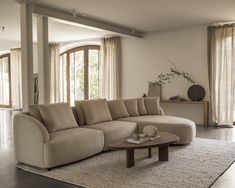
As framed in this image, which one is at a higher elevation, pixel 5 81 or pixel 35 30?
pixel 35 30

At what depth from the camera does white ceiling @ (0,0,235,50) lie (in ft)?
16.6

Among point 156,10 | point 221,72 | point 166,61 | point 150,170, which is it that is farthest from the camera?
point 166,61

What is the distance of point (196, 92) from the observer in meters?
7.14

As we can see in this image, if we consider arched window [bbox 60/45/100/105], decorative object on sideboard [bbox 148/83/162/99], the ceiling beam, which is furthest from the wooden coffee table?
arched window [bbox 60/45/100/105]

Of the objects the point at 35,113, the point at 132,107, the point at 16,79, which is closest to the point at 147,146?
the point at 35,113

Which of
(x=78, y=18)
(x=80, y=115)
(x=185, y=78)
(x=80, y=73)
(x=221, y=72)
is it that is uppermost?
(x=78, y=18)

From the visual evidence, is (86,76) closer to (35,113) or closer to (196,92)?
(196,92)

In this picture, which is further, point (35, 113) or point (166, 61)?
point (166, 61)

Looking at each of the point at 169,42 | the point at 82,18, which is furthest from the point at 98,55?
the point at 82,18

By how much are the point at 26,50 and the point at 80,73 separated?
521 centimetres

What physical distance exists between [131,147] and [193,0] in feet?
9.93

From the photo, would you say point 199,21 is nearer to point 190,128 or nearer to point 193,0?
point 193,0

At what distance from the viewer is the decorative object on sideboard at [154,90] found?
787 centimetres

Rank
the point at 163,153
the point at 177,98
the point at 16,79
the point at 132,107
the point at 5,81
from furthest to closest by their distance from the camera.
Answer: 1. the point at 5,81
2. the point at 16,79
3. the point at 177,98
4. the point at 132,107
5. the point at 163,153
